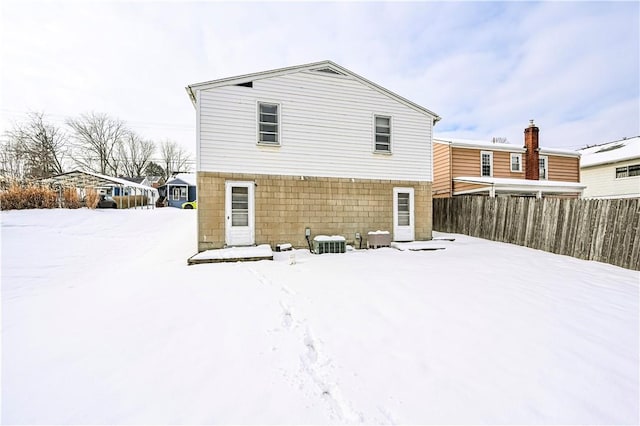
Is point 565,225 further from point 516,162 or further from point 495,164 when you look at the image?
point 516,162

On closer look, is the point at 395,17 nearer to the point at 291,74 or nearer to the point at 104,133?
the point at 291,74

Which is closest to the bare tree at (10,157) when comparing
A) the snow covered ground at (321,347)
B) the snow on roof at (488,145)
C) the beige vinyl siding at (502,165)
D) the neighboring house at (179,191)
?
the neighboring house at (179,191)

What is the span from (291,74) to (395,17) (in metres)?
4.35

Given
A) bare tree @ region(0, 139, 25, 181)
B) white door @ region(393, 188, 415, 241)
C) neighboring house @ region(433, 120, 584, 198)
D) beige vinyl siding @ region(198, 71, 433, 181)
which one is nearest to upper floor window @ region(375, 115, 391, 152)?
beige vinyl siding @ region(198, 71, 433, 181)

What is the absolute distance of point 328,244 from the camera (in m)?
8.47

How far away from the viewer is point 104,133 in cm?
3678

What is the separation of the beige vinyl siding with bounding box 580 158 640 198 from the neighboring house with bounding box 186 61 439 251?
1583 cm

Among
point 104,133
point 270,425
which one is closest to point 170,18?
point 270,425

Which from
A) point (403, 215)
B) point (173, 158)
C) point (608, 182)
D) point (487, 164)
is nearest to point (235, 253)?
point (403, 215)

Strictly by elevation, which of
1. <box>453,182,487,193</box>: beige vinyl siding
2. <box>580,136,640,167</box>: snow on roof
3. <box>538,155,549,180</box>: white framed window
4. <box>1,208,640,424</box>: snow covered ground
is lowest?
<box>1,208,640,424</box>: snow covered ground

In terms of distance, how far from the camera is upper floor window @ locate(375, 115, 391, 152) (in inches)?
385

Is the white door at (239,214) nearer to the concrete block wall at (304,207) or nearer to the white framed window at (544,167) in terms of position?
the concrete block wall at (304,207)

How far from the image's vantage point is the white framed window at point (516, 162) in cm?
1673

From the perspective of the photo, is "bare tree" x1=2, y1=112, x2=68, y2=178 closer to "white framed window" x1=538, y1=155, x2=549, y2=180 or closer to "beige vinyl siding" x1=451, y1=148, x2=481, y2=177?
"beige vinyl siding" x1=451, y1=148, x2=481, y2=177
